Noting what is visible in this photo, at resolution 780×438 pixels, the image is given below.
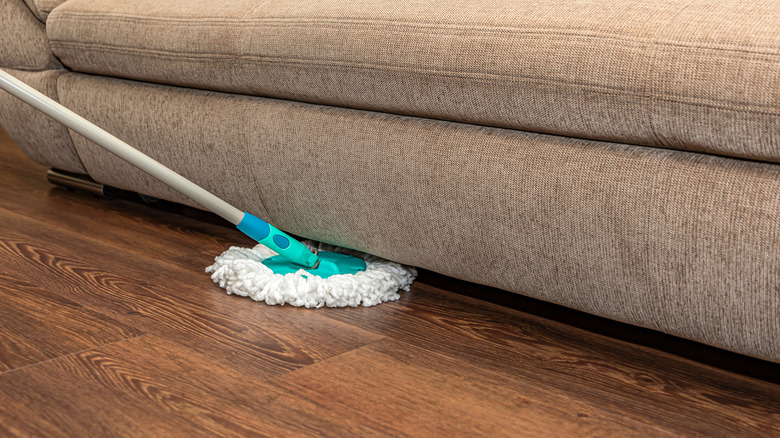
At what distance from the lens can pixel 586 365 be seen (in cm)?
87

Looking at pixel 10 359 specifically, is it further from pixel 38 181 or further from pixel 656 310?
pixel 38 181

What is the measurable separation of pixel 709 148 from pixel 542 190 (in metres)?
0.18

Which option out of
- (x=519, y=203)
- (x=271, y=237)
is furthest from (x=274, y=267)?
(x=519, y=203)

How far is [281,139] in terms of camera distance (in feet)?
3.60

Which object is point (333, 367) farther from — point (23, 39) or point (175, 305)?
point (23, 39)

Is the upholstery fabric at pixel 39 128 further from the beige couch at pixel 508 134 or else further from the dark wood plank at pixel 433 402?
the dark wood plank at pixel 433 402

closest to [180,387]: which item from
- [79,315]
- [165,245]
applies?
[79,315]

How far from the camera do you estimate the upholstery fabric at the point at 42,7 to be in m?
1.39

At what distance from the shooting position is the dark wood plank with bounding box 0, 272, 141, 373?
0.83 m

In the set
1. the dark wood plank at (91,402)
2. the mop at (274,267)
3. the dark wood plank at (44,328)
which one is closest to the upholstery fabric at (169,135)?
the mop at (274,267)

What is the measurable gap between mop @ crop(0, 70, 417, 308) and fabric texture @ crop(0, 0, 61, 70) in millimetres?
352

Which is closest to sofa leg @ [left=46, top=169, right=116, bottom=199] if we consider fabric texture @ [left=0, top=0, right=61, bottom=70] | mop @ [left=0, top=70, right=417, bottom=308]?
fabric texture @ [left=0, top=0, right=61, bottom=70]

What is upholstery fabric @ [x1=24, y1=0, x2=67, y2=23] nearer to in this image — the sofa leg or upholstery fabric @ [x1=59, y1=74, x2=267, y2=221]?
upholstery fabric @ [x1=59, y1=74, x2=267, y2=221]

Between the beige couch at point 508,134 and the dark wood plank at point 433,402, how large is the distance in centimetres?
15
